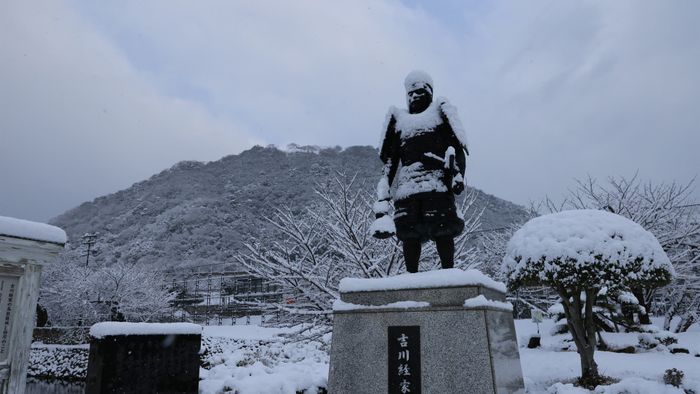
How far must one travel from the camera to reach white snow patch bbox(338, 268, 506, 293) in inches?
126

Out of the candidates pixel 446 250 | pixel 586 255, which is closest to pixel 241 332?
pixel 586 255

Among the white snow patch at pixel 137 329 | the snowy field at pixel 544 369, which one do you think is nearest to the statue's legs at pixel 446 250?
the white snow patch at pixel 137 329

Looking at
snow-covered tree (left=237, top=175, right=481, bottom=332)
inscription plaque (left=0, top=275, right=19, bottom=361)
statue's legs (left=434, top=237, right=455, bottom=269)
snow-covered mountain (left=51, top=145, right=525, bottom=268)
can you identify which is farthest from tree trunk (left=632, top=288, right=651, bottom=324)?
snow-covered mountain (left=51, top=145, right=525, bottom=268)

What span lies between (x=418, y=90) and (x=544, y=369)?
7.42 m

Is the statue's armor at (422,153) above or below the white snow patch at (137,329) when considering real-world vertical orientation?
above

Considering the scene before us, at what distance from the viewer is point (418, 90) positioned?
4211 mm

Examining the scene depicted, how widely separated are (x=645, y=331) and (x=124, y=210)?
60826mm

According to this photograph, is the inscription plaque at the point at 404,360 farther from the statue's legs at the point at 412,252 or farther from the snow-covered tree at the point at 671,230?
the snow-covered tree at the point at 671,230

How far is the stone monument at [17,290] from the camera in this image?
347 cm

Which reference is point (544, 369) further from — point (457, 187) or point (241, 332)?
point (241, 332)

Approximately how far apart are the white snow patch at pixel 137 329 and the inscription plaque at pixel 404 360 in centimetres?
282

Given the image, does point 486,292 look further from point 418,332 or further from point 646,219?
point 646,219

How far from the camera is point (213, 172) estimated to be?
71438mm

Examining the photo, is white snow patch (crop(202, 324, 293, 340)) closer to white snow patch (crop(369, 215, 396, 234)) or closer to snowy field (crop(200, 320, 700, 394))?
snowy field (crop(200, 320, 700, 394))
